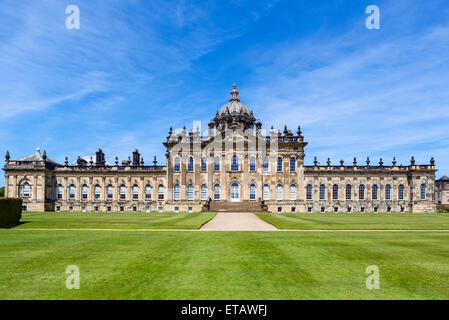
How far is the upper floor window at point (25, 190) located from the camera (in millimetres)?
57500

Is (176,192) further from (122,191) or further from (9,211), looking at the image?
(9,211)

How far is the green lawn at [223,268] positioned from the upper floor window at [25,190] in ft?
157

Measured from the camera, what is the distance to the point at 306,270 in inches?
404

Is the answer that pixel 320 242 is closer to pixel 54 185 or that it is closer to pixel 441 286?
pixel 441 286

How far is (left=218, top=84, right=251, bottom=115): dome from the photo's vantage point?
225ft

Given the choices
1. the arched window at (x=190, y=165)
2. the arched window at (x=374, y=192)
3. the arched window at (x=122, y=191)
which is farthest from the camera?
the arched window at (x=122, y=191)

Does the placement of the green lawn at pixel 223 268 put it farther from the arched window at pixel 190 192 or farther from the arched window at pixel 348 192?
the arched window at pixel 348 192

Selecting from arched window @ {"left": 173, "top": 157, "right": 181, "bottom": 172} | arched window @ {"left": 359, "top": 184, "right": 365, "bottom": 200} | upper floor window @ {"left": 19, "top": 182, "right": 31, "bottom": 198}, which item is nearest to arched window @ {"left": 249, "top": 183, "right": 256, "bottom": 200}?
arched window @ {"left": 173, "top": 157, "right": 181, "bottom": 172}

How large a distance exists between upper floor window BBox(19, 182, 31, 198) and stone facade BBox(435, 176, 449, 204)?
106m

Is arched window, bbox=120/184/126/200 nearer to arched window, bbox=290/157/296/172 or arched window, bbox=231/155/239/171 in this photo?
arched window, bbox=231/155/239/171

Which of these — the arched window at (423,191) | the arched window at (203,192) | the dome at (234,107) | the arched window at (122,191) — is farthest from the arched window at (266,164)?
the arched window at (423,191)

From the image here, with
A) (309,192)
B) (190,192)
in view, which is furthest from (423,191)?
(190,192)
